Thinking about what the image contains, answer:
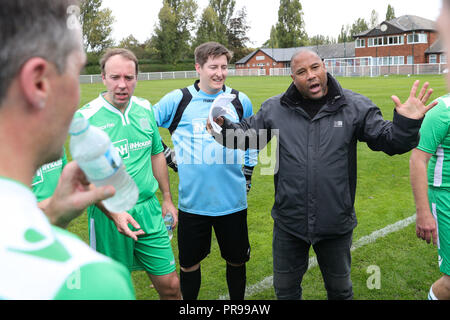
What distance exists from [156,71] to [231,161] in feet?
191

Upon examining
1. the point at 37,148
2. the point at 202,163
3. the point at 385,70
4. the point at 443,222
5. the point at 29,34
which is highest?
the point at 385,70

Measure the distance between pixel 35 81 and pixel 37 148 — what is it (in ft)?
0.52

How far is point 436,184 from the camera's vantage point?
3.32m

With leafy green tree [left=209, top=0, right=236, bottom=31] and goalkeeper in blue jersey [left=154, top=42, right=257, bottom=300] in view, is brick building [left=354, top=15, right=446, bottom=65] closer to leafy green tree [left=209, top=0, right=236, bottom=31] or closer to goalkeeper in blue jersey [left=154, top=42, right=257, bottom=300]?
leafy green tree [left=209, top=0, right=236, bottom=31]

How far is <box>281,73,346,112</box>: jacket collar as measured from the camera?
3.31 metres

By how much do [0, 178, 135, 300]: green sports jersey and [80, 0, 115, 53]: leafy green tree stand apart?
51.3m

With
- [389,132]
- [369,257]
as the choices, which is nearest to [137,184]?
[389,132]

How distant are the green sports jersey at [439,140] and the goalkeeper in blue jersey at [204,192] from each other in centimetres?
173

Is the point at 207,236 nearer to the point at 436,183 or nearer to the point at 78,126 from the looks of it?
the point at 436,183

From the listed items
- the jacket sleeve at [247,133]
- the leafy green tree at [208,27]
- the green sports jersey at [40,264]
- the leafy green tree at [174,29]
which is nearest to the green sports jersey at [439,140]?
the jacket sleeve at [247,133]
